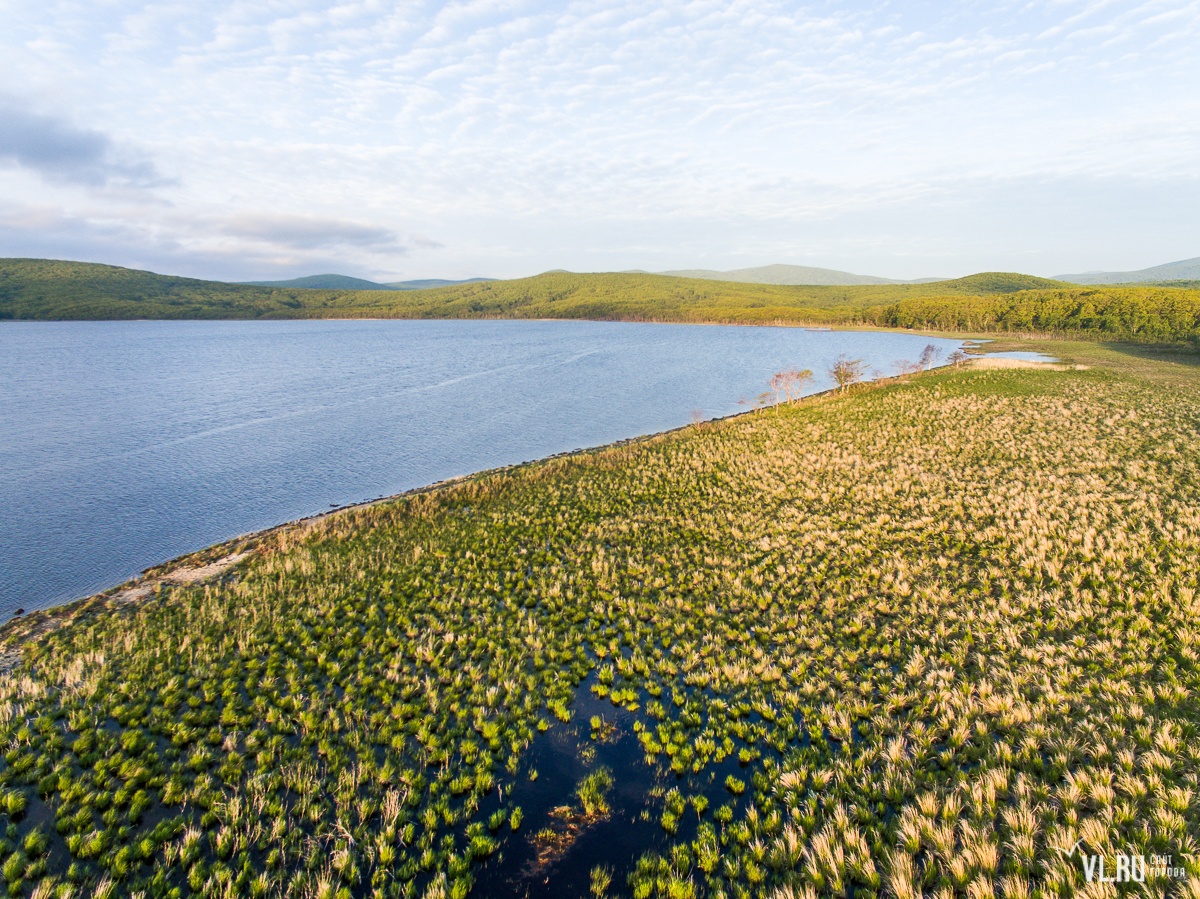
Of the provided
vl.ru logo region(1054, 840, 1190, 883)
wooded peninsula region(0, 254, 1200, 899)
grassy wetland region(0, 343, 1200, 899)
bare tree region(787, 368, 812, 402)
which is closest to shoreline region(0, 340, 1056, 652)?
wooded peninsula region(0, 254, 1200, 899)

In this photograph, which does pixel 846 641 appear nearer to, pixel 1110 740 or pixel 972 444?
pixel 1110 740

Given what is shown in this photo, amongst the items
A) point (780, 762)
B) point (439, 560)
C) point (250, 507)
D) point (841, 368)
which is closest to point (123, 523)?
point (250, 507)

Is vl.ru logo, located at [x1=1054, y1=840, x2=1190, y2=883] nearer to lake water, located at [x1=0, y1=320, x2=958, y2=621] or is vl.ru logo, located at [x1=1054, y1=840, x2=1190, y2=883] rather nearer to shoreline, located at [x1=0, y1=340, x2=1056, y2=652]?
shoreline, located at [x1=0, y1=340, x2=1056, y2=652]

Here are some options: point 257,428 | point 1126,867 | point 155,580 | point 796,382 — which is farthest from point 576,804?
point 796,382

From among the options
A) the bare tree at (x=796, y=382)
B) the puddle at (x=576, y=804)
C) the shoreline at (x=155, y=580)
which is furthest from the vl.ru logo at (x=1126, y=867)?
the bare tree at (x=796, y=382)

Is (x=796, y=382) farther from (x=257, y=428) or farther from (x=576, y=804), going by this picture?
(x=257, y=428)

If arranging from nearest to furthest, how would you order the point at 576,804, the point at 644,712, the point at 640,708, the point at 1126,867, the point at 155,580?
1. the point at 1126,867
2. the point at 576,804
3. the point at 644,712
4. the point at 640,708
5. the point at 155,580

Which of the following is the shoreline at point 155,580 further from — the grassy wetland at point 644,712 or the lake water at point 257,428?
the lake water at point 257,428
